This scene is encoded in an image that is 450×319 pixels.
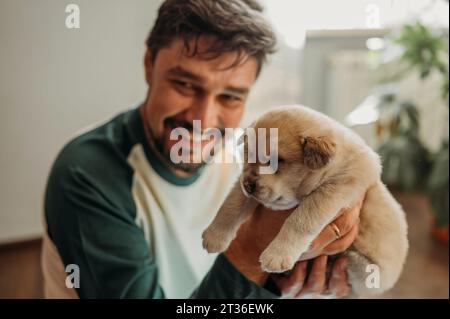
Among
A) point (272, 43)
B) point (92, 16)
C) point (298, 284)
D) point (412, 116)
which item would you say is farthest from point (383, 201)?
point (412, 116)

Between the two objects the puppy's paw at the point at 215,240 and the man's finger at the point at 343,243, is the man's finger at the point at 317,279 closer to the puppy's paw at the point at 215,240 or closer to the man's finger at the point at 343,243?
the man's finger at the point at 343,243

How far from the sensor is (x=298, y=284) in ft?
2.07

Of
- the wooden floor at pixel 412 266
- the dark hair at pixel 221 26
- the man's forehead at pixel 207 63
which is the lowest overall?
the wooden floor at pixel 412 266

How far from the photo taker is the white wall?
2.24 feet

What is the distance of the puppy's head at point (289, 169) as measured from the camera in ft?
1.74

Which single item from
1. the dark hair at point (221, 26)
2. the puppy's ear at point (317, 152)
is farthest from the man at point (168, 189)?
the puppy's ear at point (317, 152)

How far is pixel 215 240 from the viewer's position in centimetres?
61

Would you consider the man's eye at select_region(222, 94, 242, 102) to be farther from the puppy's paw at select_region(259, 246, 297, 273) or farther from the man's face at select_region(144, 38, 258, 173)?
the puppy's paw at select_region(259, 246, 297, 273)

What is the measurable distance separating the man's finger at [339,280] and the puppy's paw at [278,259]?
10 cm

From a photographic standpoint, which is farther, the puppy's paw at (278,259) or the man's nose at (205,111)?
the man's nose at (205,111)

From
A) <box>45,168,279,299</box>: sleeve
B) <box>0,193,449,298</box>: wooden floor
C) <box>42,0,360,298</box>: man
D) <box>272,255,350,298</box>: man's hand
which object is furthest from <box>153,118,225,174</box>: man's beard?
<box>0,193,449,298</box>: wooden floor

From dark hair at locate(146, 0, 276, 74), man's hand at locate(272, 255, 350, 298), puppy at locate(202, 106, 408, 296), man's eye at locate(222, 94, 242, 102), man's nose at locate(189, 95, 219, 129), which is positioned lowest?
man's hand at locate(272, 255, 350, 298)

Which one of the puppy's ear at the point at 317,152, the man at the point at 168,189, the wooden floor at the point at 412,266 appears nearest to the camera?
the puppy's ear at the point at 317,152

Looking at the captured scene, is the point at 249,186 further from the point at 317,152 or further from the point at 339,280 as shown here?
the point at 339,280
